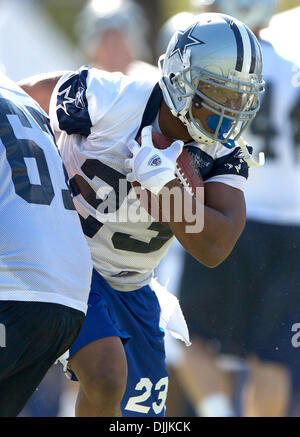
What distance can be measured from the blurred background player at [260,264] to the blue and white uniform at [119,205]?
1391mm

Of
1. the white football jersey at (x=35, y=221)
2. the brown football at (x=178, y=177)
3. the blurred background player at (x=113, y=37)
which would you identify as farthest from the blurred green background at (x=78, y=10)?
the white football jersey at (x=35, y=221)

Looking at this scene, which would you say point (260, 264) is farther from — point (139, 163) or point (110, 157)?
point (139, 163)

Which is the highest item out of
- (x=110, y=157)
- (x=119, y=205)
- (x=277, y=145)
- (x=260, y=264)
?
(x=110, y=157)

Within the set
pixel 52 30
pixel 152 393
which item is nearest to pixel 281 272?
pixel 152 393

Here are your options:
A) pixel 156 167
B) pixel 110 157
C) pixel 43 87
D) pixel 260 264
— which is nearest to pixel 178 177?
pixel 156 167

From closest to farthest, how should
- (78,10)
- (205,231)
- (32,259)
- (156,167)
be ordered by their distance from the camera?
(32,259) < (156,167) < (205,231) < (78,10)

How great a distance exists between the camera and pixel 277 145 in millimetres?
5668

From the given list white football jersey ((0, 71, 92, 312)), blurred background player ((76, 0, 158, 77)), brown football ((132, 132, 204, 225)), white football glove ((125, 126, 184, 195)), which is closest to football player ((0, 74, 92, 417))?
white football jersey ((0, 71, 92, 312))

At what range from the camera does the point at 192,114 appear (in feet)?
12.1

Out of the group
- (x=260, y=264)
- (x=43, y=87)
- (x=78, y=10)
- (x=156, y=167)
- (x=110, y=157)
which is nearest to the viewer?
(x=156, y=167)

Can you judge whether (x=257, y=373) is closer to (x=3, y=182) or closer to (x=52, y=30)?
(x=3, y=182)

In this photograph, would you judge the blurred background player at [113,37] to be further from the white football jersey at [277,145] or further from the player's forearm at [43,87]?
the player's forearm at [43,87]

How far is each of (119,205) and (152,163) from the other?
1.37 feet

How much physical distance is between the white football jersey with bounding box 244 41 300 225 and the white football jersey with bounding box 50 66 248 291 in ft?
5.84
